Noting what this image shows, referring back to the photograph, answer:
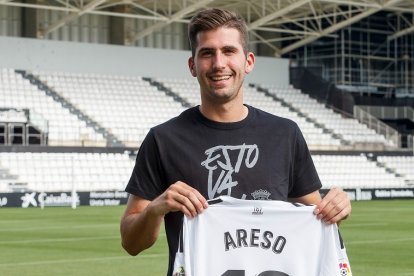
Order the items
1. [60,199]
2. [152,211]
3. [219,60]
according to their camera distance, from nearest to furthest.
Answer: [152,211] → [219,60] → [60,199]

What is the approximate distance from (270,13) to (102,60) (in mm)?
8504

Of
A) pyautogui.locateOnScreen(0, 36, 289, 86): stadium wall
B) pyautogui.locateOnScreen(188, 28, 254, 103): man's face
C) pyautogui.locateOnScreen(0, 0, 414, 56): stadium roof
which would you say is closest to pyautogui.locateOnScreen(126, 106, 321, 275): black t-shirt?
pyautogui.locateOnScreen(188, 28, 254, 103): man's face

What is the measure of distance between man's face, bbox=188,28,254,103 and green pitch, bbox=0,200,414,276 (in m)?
9.76

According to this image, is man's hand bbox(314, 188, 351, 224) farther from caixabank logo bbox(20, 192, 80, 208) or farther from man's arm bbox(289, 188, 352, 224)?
caixabank logo bbox(20, 192, 80, 208)

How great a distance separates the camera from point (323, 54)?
57.6 meters

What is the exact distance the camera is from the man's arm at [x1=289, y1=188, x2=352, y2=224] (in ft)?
15.0

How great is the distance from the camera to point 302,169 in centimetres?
493

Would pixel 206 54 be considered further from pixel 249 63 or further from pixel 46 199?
pixel 46 199

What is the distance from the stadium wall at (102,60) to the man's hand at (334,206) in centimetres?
4308

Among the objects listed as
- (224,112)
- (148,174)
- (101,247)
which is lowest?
(101,247)

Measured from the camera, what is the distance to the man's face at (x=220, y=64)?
4676mm

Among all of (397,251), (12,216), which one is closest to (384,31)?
(12,216)

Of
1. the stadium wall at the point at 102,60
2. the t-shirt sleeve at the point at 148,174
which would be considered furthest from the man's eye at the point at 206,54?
the stadium wall at the point at 102,60

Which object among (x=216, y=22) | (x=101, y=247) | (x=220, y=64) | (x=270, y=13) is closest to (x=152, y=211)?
(x=220, y=64)
